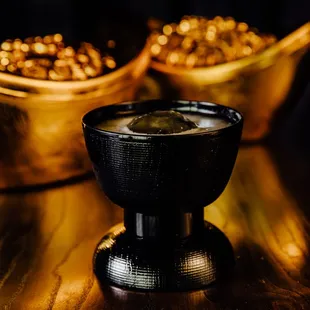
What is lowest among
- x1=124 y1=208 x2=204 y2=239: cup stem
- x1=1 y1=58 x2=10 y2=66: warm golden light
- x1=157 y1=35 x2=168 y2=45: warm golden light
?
x1=124 y1=208 x2=204 y2=239: cup stem

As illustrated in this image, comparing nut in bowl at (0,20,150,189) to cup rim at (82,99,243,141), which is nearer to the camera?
cup rim at (82,99,243,141)

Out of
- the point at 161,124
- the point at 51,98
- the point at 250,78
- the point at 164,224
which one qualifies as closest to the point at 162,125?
the point at 161,124

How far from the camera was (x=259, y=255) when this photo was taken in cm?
75

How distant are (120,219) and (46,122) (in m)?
0.21

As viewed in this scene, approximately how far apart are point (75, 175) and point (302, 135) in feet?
1.73

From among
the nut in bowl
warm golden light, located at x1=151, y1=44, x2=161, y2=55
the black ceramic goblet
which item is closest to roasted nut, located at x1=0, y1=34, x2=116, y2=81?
the nut in bowl

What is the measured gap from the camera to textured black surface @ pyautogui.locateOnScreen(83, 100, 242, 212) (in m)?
0.61

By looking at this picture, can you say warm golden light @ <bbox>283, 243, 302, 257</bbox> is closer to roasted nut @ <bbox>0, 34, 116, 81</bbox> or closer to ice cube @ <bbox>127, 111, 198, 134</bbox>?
ice cube @ <bbox>127, 111, 198, 134</bbox>

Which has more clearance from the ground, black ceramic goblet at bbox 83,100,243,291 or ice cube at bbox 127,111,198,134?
ice cube at bbox 127,111,198,134

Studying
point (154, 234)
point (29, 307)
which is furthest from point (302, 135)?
point (29, 307)

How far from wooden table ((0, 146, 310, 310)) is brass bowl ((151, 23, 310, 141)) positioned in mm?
125

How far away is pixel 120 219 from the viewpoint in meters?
0.88

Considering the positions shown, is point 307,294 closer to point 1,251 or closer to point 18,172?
point 1,251

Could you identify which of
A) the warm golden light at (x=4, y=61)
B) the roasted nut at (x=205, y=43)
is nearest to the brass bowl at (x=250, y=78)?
the roasted nut at (x=205, y=43)
